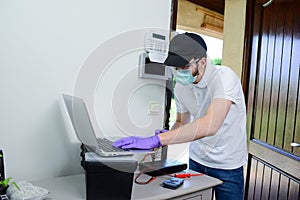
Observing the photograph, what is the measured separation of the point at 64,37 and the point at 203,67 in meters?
0.74

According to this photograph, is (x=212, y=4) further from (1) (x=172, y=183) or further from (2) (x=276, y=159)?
(1) (x=172, y=183)

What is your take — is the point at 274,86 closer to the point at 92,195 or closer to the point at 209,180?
the point at 209,180

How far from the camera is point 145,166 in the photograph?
1383 millimetres

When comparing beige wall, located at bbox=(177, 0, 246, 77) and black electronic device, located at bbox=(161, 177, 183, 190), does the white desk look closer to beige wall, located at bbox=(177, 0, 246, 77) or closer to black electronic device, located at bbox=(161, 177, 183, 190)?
black electronic device, located at bbox=(161, 177, 183, 190)

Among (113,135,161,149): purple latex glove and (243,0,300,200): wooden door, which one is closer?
(113,135,161,149): purple latex glove

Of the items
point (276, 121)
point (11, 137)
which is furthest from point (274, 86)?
point (11, 137)

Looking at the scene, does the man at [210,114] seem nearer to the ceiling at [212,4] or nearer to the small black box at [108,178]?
the small black box at [108,178]

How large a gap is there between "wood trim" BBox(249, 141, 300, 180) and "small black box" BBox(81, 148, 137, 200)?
1081 millimetres

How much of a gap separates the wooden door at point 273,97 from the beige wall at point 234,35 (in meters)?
0.09

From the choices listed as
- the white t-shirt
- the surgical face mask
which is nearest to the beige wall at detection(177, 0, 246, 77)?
the white t-shirt

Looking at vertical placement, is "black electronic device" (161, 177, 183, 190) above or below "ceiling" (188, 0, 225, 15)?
below

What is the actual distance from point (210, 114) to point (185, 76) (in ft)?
0.87

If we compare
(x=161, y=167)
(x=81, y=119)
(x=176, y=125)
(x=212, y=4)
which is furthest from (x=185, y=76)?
(x=212, y=4)

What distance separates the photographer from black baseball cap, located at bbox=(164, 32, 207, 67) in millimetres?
1312
